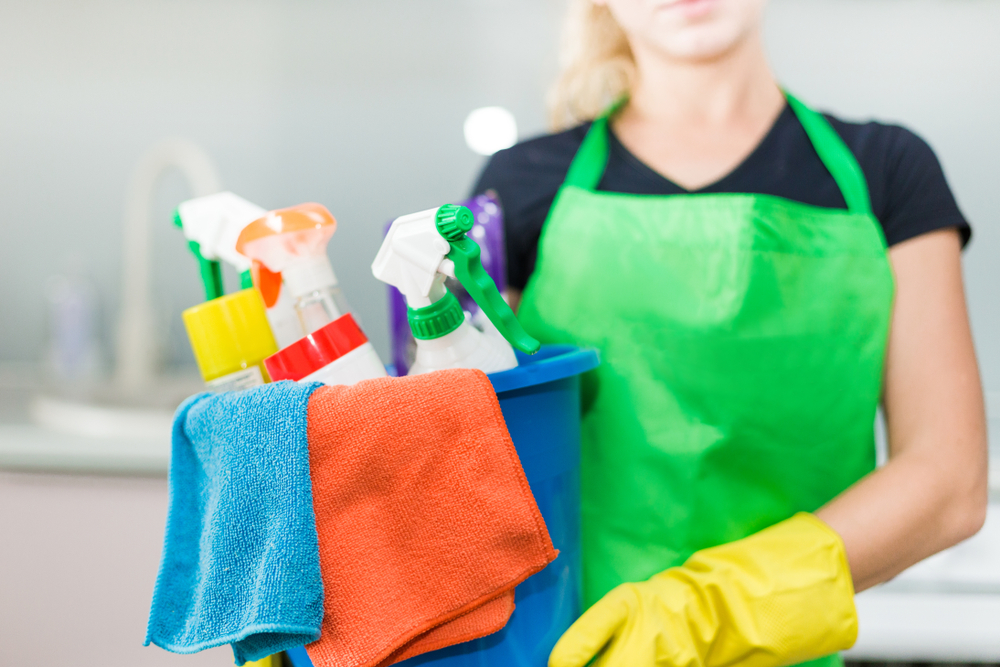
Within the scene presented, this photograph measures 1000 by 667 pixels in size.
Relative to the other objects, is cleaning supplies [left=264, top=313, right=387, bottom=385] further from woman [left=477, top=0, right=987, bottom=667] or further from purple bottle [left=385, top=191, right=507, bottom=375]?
woman [left=477, top=0, right=987, bottom=667]

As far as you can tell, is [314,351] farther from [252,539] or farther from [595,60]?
[595,60]

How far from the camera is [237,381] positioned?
0.48 meters

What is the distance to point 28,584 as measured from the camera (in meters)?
0.92

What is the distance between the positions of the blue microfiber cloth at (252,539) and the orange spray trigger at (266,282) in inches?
3.6

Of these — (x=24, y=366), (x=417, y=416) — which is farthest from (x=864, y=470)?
(x=24, y=366)

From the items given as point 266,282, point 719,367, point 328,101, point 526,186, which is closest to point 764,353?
point 719,367

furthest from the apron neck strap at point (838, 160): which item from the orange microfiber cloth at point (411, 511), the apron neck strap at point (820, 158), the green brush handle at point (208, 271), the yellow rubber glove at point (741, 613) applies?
the green brush handle at point (208, 271)

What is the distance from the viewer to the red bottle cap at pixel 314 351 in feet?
1.46

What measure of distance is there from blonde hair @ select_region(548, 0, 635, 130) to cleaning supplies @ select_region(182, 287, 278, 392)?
0.56 m

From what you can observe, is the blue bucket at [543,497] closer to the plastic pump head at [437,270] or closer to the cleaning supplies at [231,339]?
the plastic pump head at [437,270]

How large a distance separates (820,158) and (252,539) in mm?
632

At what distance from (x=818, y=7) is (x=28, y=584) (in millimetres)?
1591

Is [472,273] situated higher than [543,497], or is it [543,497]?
[472,273]

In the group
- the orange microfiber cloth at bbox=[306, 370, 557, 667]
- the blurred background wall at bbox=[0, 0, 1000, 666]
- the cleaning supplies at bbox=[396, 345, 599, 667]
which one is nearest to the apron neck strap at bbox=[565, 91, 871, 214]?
the cleaning supplies at bbox=[396, 345, 599, 667]
